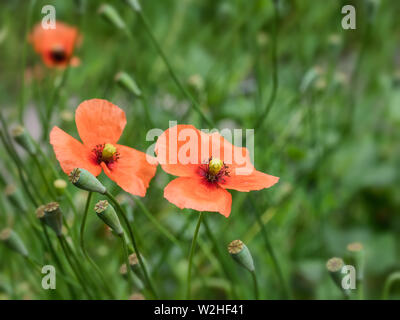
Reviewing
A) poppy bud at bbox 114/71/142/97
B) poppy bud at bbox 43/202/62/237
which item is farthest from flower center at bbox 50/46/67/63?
poppy bud at bbox 43/202/62/237

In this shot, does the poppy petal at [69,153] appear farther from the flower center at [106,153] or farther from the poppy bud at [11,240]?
the poppy bud at [11,240]

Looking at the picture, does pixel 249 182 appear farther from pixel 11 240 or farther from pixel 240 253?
pixel 11 240

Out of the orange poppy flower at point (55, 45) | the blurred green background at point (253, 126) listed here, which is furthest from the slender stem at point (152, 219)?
the orange poppy flower at point (55, 45)

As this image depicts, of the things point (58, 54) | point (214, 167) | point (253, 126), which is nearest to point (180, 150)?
point (214, 167)

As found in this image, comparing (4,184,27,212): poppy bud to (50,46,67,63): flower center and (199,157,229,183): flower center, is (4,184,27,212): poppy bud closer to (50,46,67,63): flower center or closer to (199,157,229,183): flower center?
(199,157,229,183): flower center

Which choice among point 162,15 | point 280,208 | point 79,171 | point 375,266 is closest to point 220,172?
point 79,171
